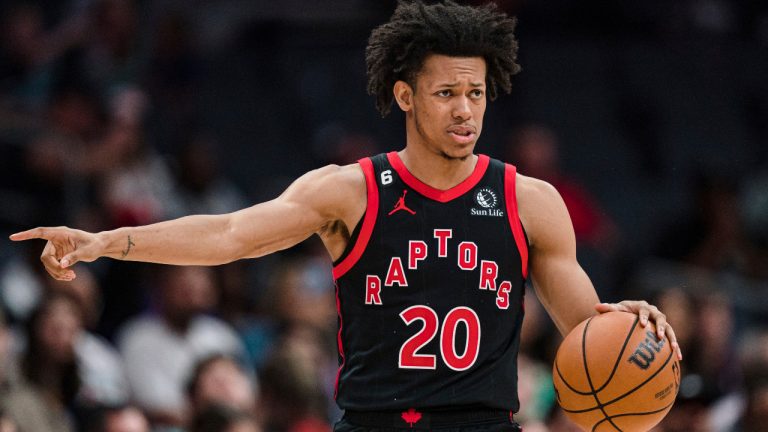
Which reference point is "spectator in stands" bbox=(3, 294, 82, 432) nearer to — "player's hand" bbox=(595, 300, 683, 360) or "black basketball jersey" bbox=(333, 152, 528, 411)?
"black basketball jersey" bbox=(333, 152, 528, 411)

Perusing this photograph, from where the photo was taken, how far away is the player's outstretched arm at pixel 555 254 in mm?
6250

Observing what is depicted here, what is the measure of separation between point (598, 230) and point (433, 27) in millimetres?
7328

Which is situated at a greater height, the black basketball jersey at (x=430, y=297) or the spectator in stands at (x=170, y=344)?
the black basketball jersey at (x=430, y=297)

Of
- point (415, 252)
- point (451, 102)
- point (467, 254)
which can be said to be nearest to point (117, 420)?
point (415, 252)

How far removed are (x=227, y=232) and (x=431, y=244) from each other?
0.90 metres

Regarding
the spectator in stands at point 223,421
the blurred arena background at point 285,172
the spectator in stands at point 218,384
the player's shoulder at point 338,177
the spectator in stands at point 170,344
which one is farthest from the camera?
the spectator in stands at point 170,344

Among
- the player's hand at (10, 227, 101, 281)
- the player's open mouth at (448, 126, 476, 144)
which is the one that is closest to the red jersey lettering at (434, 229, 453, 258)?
the player's open mouth at (448, 126, 476, 144)

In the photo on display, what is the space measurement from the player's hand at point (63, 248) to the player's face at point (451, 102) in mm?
1576

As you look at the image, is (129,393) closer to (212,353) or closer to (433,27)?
(212,353)

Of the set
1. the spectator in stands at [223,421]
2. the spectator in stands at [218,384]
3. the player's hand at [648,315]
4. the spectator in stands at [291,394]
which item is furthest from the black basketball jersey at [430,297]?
the spectator in stands at [291,394]

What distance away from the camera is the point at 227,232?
602 centimetres

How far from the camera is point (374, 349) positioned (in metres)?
6.09

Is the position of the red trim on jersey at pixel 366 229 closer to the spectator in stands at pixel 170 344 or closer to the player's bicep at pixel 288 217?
the player's bicep at pixel 288 217

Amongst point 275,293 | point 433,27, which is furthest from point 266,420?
point 433,27
